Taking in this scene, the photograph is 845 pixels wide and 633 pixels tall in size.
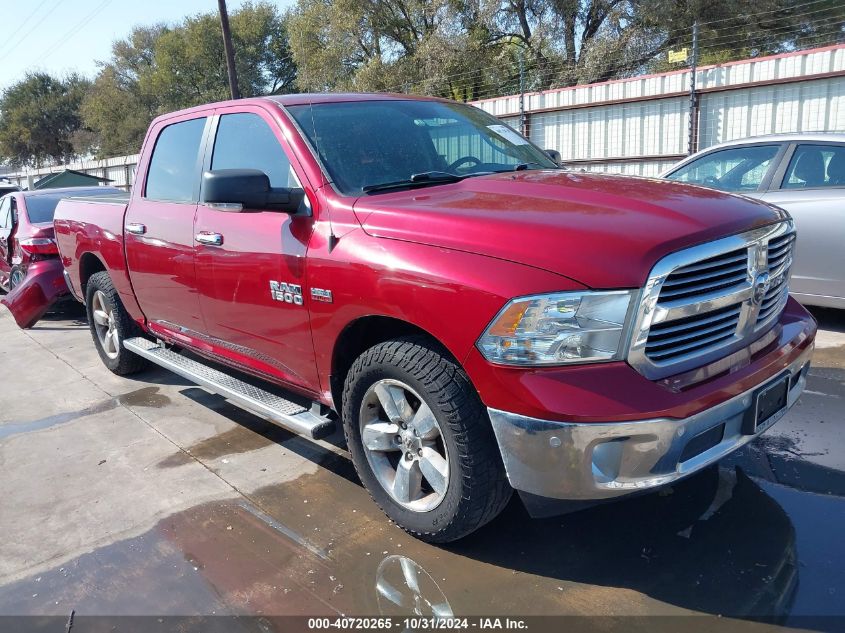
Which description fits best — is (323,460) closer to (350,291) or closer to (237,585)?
(237,585)

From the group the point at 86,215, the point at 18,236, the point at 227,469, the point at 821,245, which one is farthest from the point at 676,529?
the point at 18,236

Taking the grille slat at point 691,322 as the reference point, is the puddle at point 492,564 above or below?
below

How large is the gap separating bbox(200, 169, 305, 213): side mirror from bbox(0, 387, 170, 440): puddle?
8.38ft

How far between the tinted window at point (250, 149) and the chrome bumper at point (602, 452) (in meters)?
1.75

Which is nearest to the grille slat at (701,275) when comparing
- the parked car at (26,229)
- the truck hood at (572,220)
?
the truck hood at (572,220)

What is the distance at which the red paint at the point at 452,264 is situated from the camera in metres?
2.42

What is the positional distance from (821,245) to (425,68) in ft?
74.4

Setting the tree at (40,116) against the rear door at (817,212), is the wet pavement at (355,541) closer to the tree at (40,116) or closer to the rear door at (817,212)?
the rear door at (817,212)

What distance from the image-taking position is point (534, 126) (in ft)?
49.4

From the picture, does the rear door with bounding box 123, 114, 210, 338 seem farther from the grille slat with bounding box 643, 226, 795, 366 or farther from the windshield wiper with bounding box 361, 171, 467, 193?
the grille slat with bounding box 643, 226, 795, 366

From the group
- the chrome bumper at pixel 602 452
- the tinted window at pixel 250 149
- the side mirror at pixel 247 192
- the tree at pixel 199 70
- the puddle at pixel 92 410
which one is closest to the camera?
the chrome bumper at pixel 602 452

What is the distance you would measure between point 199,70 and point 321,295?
150ft

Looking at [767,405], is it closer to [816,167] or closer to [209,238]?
[209,238]

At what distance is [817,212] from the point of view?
570cm
